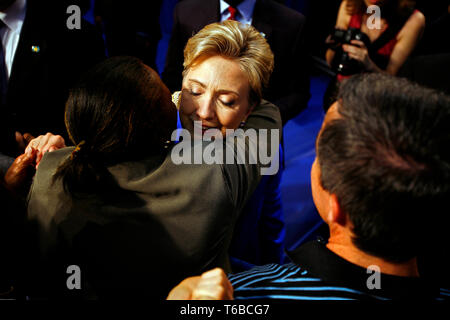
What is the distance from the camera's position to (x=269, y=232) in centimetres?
168

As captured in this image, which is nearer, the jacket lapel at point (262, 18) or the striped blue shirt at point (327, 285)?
the striped blue shirt at point (327, 285)

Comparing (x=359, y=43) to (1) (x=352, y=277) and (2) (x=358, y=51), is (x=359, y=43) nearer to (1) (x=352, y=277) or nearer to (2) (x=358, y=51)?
(2) (x=358, y=51)

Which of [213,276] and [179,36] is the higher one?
[179,36]

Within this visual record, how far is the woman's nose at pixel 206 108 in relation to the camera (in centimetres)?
140

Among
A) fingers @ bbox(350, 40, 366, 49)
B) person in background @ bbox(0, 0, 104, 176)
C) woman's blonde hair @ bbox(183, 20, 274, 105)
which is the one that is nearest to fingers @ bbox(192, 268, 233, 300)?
woman's blonde hair @ bbox(183, 20, 274, 105)

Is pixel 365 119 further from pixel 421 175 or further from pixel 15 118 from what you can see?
pixel 15 118

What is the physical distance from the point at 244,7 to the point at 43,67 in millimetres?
1186

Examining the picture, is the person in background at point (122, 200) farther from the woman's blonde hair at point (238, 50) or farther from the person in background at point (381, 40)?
the person in background at point (381, 40)

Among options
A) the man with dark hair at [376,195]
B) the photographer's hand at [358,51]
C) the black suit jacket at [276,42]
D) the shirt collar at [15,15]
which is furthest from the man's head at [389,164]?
the shirt collar at [15,15]

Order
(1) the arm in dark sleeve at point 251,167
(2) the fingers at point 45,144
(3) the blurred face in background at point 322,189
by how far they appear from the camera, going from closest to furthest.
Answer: (3) the blurred face in background at point 322,189, (1) the arm in dark sleeve at point 251,167, (2) the fingers at point 45,144

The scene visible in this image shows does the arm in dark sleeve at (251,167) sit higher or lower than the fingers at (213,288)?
higher

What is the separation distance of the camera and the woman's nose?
1.10m

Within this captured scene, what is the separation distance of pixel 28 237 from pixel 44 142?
55 centimetres

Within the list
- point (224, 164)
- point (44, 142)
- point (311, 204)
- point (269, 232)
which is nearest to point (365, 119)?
point (224, 164)
